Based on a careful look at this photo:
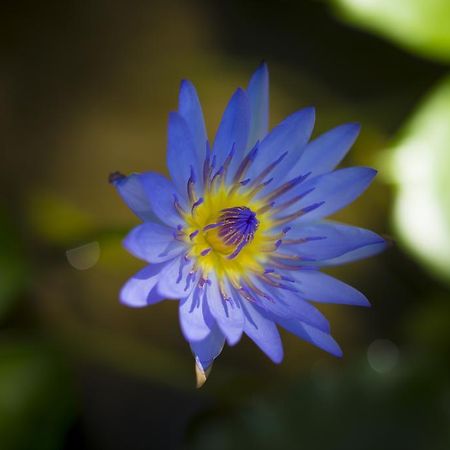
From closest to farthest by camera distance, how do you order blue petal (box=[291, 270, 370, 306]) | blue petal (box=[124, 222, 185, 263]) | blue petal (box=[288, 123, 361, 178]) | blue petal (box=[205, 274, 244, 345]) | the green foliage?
blue petal (box=[124, 222, 185, 263]), blue petal (box=[205, 274, 244, 345]), blue petal (box=[291, 270, 370, 306]), blue petal (box=[288, 123, 361, 178]), the green foliage

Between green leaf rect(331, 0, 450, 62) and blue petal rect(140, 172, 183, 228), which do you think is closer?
blue petal rect(140, 172, 183, 228)

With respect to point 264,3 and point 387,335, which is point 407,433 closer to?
point 387,335

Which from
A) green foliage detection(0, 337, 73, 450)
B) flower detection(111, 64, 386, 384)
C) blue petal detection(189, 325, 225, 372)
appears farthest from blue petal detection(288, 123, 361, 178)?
green foliage detection(0, 337, 73, 450)

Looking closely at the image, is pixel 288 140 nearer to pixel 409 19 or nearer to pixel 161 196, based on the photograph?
pixel 161 196

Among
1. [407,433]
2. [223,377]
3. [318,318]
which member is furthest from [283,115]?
[318,318]

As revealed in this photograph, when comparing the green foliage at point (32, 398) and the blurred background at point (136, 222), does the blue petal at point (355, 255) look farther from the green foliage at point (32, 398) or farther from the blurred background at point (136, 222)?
the green foliage at point (32, 398)

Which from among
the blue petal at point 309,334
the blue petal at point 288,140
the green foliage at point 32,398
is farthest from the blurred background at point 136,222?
the blue petal at point 309,334

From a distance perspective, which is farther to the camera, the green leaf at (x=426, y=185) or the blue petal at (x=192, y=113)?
the green leaf at (x=426, y=185)

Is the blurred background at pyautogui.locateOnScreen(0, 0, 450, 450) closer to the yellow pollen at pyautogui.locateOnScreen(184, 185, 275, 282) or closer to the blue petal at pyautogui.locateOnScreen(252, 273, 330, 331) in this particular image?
the yellow pollen at pyautogui.locateOnScreen(184, 185, 275, 282)
